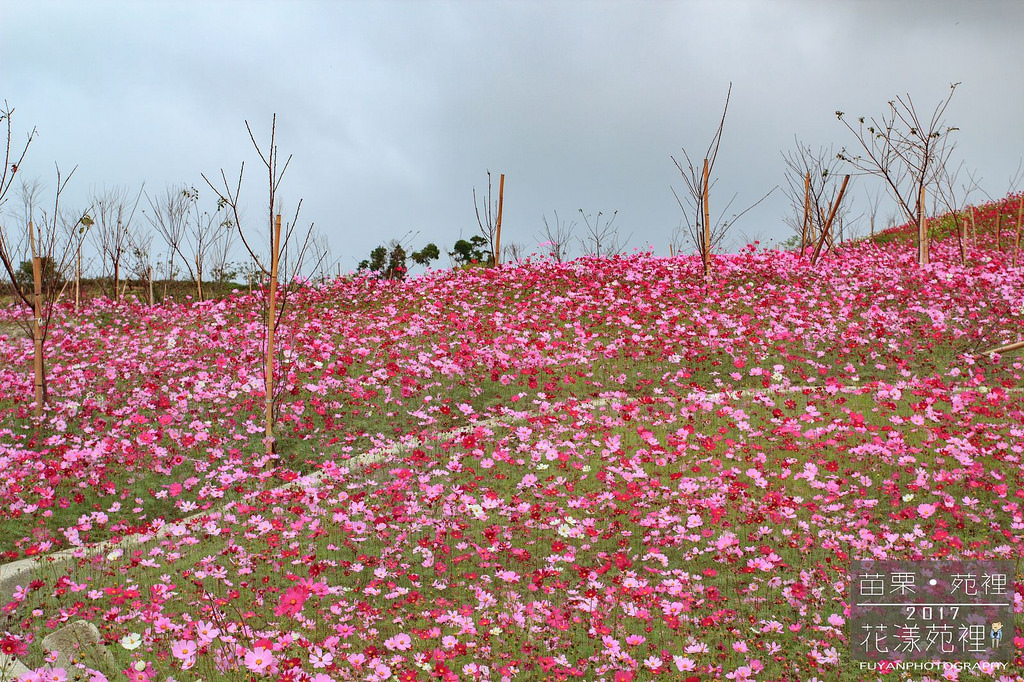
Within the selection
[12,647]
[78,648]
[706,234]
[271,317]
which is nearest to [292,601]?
[78,648]

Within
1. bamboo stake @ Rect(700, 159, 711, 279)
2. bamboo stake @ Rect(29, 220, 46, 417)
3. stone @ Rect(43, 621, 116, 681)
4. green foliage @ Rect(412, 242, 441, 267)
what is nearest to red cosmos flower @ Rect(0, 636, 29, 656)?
stone @ Rect(43, 621, 116, 681)

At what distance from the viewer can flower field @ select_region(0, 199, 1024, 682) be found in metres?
6.25

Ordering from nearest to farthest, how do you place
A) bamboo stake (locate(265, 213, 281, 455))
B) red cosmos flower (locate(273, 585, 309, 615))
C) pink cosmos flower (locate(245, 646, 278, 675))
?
pink cosmos flower (locate(245, 646, 278, 675)) → red cosmos flower (locate(273, 585, 309, 615)) → bamboo stake (locate(265, 213, 281, 455))

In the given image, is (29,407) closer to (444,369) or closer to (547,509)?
(444,369)

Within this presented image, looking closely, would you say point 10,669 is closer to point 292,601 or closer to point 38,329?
point 292,601

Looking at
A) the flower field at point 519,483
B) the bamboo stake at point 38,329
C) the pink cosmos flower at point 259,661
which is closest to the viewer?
the pink cosmos flower at point 259,661

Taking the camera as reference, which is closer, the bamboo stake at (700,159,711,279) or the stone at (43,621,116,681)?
the stone at (43,621,116,681)

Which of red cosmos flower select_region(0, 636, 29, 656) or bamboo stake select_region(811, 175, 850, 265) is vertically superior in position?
bamboo stake select_region(811, 175, 850, 265)

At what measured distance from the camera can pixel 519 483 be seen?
932 centimetres

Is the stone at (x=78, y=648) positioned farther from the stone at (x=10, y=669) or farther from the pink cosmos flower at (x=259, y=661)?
the pink cosmos flower at (x=259, y=661)

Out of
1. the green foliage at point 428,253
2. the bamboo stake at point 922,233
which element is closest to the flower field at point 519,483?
the bamboo stake at point 922,233

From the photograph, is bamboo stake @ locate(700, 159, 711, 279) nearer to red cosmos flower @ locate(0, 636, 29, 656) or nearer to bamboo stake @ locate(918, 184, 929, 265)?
bamboo stake @ locate(918, 184, 929, 265)

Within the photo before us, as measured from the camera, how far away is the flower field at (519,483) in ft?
20.5

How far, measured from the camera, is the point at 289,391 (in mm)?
12664
